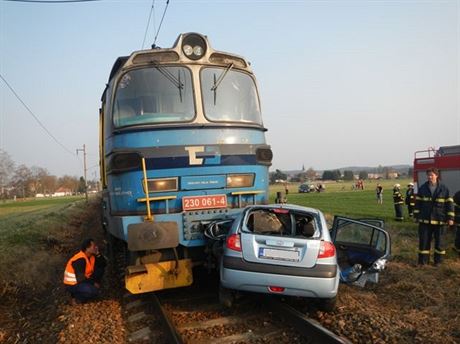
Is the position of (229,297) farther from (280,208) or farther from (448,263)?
(448,263)

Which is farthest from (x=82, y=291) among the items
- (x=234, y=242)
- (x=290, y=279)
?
(x=290, y=279)

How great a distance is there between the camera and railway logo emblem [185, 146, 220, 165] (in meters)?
6.95

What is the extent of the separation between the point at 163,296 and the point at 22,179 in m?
96.3

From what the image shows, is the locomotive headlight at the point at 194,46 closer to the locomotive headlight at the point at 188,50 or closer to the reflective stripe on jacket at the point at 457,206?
the locomotive headlight at the point at 188,50

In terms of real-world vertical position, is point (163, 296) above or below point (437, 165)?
below

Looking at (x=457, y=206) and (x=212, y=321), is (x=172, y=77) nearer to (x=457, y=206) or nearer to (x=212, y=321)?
(x=212, y=321)

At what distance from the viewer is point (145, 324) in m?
6.09

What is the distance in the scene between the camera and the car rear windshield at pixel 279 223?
21.0ft

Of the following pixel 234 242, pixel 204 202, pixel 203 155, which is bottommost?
→ pixel 234 242

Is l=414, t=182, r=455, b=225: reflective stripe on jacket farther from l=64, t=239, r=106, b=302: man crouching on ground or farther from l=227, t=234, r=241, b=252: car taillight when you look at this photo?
l=64, t=239, r=106, b=302: man crouching on ground

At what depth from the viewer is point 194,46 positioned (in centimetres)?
735

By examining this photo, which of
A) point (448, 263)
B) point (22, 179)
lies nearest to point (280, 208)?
point (448, 263)

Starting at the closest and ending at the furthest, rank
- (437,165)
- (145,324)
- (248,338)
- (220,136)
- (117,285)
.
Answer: (248,338), (145,324), (220,136), (117,285), (437,165)

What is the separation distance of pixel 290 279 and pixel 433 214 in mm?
4680
